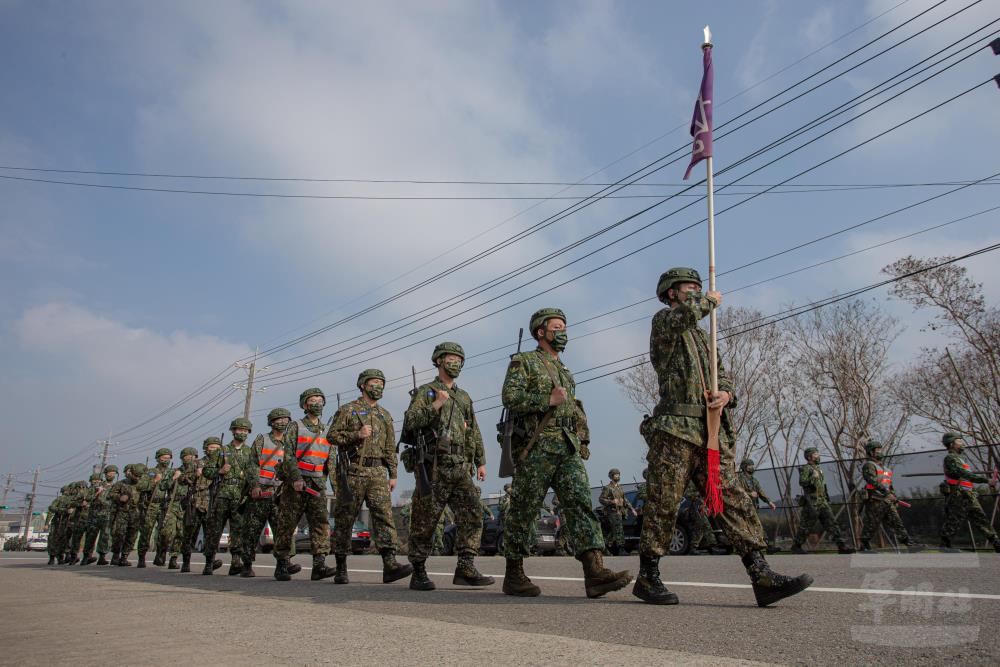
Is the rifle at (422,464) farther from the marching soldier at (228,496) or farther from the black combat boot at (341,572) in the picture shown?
the marching soldier at (228,496)

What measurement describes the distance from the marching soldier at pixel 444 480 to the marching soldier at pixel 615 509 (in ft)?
33.9

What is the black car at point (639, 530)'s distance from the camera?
15.0m

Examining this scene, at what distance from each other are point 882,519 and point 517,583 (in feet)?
35.6

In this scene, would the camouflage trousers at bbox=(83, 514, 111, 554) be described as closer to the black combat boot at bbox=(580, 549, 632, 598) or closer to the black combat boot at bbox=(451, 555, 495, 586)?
the black combat boot at bbox=(451, 555, 495, 586)

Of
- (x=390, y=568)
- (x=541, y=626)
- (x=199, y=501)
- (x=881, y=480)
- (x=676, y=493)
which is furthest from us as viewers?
(x=881, y=480)

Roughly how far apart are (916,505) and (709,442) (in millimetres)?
12022

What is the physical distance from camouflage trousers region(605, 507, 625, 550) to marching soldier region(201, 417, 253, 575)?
8455mm

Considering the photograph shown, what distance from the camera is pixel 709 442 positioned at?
4844mm

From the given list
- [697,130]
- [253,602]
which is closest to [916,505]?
[697,130]

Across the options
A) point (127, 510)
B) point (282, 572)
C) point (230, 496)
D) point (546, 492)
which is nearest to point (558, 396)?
point (546, 492)

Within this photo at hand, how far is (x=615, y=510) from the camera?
17.2 metres

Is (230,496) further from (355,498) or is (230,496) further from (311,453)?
(355,498)

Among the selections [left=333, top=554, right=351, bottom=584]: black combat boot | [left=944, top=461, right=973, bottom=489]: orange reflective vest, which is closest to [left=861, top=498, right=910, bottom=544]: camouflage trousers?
[left=944, top=461, right=973, bottom=489]: orange reflective vest

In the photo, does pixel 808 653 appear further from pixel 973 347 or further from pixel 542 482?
pixel 973 347
